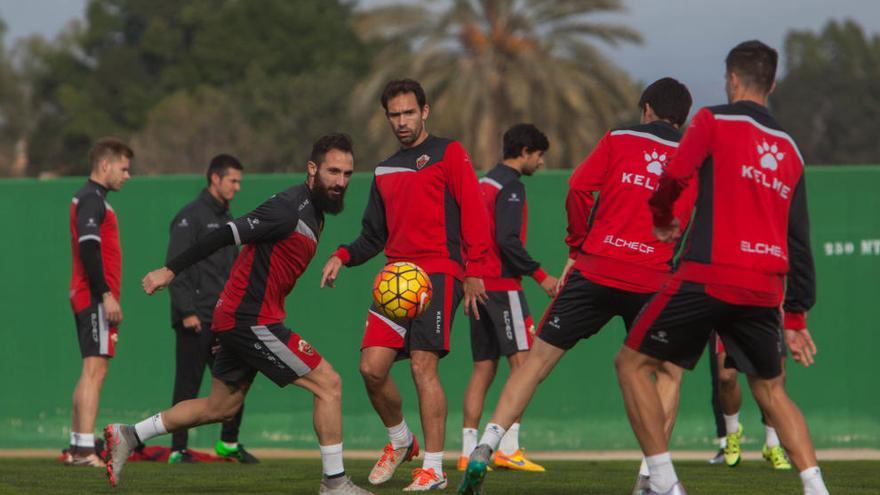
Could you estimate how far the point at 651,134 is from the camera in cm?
791

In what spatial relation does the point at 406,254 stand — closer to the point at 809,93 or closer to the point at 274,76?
the point at 274,76

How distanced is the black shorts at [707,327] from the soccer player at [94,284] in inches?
211

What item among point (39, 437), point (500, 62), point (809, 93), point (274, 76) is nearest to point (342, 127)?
point (274, 76)

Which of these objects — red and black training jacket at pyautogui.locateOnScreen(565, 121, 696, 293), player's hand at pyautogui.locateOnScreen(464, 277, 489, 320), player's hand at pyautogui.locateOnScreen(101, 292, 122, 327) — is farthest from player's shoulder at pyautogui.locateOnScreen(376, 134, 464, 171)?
player's hand at pyautogui.locateOnScreen(101, 292, 122, 327)

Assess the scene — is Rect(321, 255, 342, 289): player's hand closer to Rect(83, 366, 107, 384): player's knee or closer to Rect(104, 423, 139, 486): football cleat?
Rect(104, 423, 139, 486): football cleat

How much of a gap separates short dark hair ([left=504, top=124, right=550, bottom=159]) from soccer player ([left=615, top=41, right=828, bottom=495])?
401 centimetres

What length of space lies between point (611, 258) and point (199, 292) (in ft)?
15.9

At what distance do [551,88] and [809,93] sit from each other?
37648 millimetres

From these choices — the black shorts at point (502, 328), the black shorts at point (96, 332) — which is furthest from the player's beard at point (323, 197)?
the black shorts at point (96, 332)

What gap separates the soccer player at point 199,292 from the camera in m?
11.6

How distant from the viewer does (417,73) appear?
3089 centimetres

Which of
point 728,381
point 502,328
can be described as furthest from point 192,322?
point 728,381

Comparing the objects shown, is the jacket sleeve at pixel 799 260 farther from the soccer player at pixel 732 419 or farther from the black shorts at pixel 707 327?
the soccer player at pixel 732 419

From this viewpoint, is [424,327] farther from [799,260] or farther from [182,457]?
[182,457]
